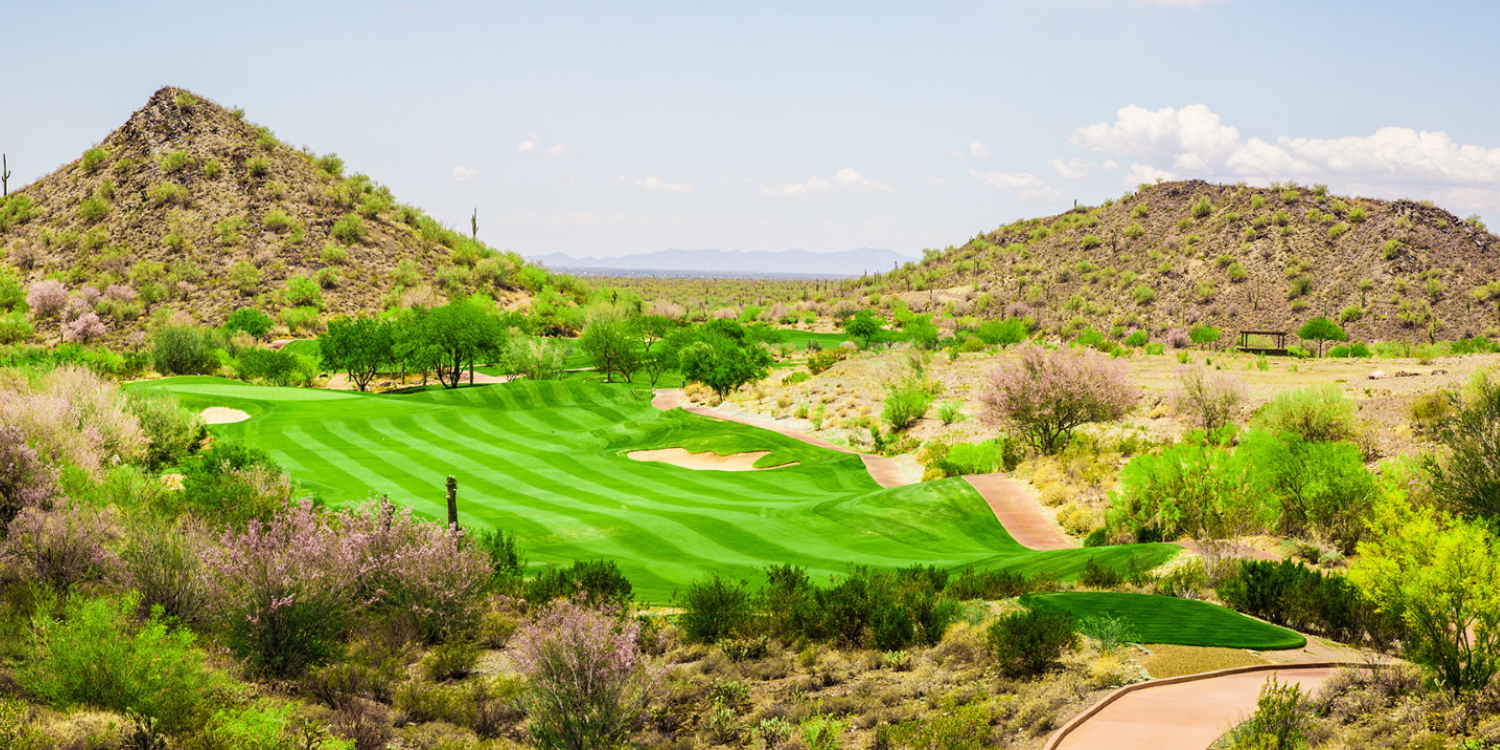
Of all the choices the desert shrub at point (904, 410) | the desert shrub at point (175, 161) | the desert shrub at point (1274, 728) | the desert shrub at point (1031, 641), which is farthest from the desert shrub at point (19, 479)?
the desert shrub at point (175, 161)

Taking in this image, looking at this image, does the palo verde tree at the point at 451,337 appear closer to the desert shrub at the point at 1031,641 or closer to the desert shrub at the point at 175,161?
the desert shrub at the point at 1031,641

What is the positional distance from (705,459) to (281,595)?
81.3 ft

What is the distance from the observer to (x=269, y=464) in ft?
86.8

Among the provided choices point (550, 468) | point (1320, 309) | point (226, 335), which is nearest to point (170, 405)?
point (550, 468)

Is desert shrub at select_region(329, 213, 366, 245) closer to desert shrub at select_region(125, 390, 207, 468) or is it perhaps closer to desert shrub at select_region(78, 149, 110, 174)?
desert shrub at select_region(78, 149, 110, 174)

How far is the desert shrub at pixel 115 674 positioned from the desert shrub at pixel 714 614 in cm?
682

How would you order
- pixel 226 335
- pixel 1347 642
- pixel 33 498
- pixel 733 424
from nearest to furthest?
pixel 1347 642 < pixel 33 498 < pixel 733 424 < pixel 226 335

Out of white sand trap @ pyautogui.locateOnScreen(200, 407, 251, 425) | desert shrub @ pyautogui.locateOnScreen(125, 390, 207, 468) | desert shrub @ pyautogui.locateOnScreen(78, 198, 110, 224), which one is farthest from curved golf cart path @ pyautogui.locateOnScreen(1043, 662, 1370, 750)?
desert shrub @ pyautogui.locateOnScreen(78, 198, 110, 224)

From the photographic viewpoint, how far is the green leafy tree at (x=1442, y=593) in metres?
10.6

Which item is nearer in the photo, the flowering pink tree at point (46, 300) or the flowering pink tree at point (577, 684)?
the flowering pink tree at point (577, 684)

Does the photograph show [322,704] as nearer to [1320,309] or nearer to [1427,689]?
[1427,689]

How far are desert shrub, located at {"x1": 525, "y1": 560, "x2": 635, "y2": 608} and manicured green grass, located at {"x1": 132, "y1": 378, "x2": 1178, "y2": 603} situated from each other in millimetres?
1446

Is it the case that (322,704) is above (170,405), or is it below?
below

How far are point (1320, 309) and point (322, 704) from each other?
323 feet
